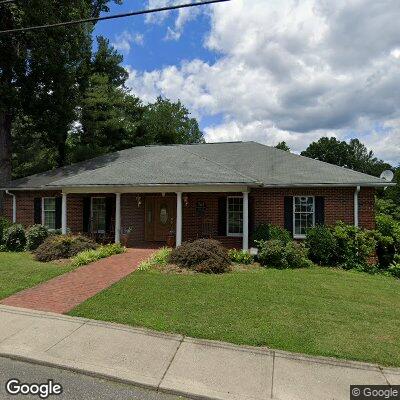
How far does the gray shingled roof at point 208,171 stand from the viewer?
13609 millimetres

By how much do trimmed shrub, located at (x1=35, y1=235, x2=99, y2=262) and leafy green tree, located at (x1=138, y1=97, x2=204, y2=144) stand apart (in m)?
18.8

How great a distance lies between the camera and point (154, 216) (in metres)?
16.2

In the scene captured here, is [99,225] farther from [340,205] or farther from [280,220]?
[340,205]

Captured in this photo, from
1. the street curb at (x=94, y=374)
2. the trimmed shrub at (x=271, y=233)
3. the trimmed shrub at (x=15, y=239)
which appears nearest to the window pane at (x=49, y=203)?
the trimmed shrub at (x=15, y=239)

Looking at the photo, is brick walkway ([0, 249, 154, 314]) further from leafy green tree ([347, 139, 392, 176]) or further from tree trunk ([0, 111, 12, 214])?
leafy green tree ([347, 139, 392, 176])

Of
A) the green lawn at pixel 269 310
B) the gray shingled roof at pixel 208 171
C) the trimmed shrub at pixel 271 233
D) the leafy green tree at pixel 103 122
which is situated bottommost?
the green lawn at pixel 269 310

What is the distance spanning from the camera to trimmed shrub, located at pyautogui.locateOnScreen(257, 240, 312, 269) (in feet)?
39.0

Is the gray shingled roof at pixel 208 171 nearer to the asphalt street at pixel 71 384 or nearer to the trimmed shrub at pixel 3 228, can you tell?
the trimmed shrub at pixel 3 228

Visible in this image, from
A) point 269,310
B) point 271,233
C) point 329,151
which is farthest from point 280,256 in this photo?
point 329,151

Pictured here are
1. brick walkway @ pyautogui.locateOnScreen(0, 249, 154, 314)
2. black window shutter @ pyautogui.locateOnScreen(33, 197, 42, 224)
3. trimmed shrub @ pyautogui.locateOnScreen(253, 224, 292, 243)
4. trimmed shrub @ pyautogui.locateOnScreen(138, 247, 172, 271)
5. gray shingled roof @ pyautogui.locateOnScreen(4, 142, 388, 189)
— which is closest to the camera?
brick walkway @ pyautogui.locateOnScreen(0, 249, 154, 314)

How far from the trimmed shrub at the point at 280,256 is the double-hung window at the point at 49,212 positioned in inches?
414

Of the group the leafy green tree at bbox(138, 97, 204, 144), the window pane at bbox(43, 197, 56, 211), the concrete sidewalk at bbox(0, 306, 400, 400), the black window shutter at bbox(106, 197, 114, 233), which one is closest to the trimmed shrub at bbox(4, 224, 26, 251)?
the window pane at bbox(43, 197, 56, 211)

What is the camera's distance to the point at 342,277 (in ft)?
35.1

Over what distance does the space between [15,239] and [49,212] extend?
9.03 feet
